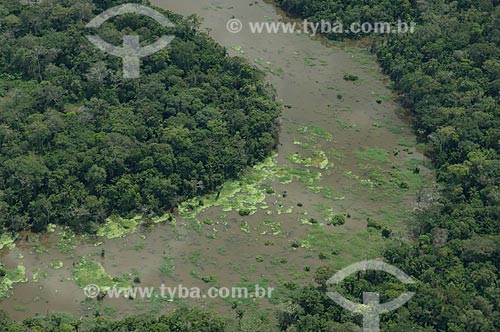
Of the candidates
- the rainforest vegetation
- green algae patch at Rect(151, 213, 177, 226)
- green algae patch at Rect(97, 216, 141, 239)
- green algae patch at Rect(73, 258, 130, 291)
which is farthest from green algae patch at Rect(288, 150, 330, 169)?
green algae patch at Rect(73, 258, 130, 291)

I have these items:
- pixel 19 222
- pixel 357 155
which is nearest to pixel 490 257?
pixel 357 155

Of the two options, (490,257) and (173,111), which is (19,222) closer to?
(173,111)

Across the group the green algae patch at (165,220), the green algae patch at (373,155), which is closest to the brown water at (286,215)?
the green algae patch at (373,155)

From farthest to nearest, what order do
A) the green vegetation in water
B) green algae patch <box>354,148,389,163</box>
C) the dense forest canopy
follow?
green algae patch <box>354,148,389,163</box> < the dense forest canopy < the green vegetation in water

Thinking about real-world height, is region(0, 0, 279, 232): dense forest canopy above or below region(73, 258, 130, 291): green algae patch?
above

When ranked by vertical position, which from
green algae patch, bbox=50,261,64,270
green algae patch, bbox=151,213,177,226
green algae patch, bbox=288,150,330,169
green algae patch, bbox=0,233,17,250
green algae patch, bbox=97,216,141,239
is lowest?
green algae patch, bbox=50,261,64,270

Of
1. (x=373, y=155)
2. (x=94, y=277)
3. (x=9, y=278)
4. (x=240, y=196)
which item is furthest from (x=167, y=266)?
(x=373, y=155)

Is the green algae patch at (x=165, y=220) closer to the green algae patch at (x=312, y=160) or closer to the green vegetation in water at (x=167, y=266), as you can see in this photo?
the green vegetation in water at (x=167, y=266)

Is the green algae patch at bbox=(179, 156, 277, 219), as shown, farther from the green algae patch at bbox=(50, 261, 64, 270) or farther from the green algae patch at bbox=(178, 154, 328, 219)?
the green algae patch at bbox=(50, 261, 64, 270)

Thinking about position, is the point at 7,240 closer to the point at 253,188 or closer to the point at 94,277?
the point at 94,277
